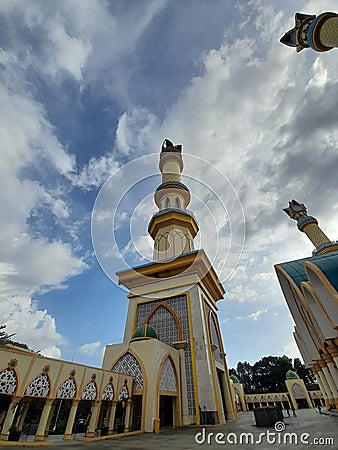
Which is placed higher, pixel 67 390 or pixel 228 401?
pixel 228 401

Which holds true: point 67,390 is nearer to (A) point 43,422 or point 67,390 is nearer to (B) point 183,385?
(A) point 43,422

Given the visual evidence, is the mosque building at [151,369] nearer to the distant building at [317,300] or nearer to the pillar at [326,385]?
the distant building at [317,300]

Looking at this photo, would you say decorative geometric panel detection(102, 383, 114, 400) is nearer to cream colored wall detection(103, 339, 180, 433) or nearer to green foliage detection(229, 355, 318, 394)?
cream colored wall detection(103, 339, 180, 433)

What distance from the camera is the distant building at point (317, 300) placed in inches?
444

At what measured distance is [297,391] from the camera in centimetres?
3397

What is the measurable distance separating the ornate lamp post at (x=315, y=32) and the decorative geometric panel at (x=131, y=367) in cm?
1404

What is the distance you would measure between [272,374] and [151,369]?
52.1 metres

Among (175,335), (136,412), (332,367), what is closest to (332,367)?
(332,367)

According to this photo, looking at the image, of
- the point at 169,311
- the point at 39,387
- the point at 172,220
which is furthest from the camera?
the point at 172,220

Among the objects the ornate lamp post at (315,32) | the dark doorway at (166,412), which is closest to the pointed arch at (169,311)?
the dark doorway at (166,412)

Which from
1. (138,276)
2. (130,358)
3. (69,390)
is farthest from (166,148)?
(69,390)

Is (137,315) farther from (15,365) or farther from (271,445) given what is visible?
(271,445)

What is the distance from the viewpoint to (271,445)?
6016mm

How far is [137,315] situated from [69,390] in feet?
26.3
